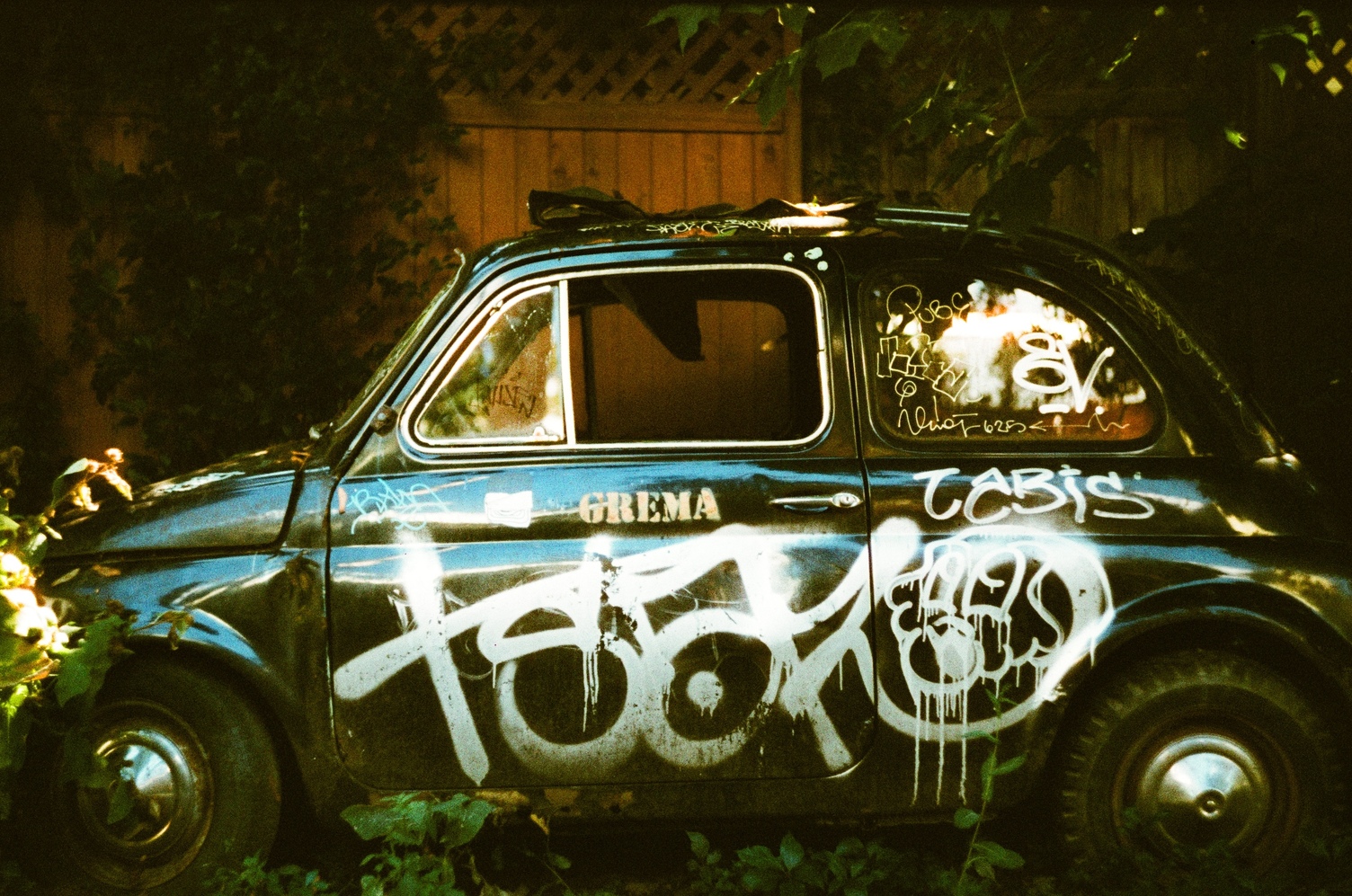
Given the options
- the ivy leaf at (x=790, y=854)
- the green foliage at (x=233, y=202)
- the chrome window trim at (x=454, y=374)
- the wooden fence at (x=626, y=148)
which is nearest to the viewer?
the ivy leaf at (x=790, y=854)

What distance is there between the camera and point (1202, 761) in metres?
2.88

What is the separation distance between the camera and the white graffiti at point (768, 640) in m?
2.84

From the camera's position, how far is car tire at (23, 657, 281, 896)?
286 cm

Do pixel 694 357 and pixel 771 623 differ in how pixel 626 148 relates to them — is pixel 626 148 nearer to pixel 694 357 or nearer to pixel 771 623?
pixel 694 357

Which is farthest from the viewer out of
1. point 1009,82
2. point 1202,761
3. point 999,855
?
point 1009,82

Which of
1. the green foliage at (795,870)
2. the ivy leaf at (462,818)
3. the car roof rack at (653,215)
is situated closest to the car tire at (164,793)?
the ivy leaf at (462,818)

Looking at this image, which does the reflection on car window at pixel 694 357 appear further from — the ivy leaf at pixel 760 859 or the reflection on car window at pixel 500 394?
the ivy leaf at pixel 760 859

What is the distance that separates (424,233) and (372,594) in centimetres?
320

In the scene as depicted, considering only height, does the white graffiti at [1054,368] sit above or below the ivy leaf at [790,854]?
above

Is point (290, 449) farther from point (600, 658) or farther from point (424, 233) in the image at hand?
point (424, 233)

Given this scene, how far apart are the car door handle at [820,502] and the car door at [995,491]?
0.21 feet

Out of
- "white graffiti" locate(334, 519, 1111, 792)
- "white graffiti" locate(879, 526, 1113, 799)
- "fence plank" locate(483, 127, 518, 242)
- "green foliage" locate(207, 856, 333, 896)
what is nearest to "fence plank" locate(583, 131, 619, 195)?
"fence plank" locate(483, 127, 518, 242)

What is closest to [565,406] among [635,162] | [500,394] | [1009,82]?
[500,394]

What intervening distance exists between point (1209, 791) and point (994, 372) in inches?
46.4
